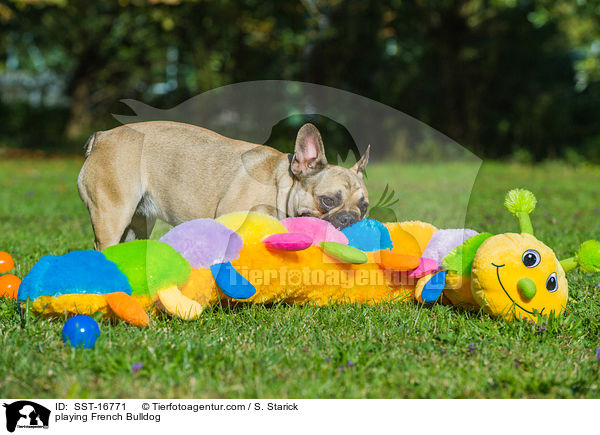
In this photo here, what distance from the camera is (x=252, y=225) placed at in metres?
3.69

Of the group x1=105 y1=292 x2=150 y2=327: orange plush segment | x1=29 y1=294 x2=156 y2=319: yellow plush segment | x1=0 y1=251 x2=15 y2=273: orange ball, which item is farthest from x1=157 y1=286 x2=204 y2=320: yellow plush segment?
x1=0 y1=251 x2=15 y2=273: orange ball

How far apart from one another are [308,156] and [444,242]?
1.22m

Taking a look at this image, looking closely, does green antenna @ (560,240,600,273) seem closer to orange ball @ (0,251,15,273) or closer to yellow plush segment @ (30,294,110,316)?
yellow plush segment @ (30,294,110,316)

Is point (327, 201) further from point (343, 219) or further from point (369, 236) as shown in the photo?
point (369, 236)

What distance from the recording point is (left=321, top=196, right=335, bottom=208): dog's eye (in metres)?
4.34

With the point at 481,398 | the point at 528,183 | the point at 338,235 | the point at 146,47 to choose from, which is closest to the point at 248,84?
the point at 338,235

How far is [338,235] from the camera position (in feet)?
12.5

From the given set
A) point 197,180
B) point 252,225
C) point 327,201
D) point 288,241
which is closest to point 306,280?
point 288,241

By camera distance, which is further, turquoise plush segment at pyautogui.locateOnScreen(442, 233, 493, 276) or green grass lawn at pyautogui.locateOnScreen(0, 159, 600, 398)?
turquoise plush segment at pyautogui.locateOnScreen(442, 233, 493, 276)

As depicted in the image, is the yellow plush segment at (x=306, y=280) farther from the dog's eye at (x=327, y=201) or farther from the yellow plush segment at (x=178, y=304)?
the dog's eye at (x=327, y=201)

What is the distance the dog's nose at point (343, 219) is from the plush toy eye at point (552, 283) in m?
1.38

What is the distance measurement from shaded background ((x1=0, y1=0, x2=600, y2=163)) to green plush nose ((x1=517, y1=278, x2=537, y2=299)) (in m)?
13.9

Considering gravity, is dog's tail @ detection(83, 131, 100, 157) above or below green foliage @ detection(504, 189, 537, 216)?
above
